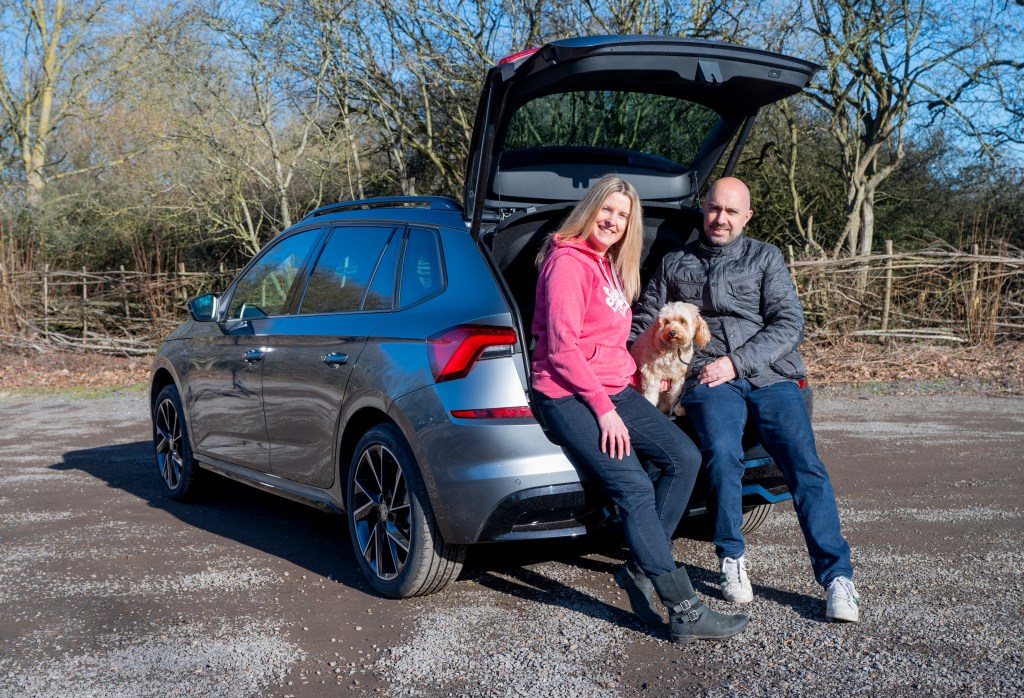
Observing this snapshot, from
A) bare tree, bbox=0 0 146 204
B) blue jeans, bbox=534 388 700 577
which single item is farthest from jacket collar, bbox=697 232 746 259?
bare tree, bbox=0 0 146 204

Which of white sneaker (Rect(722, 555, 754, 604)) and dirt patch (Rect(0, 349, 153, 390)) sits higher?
white sneaker (Rect(722, 555, 754, 604))

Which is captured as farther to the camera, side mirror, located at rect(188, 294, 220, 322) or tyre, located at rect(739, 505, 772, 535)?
side mirror, located at rect(188, 294, 220, 322)

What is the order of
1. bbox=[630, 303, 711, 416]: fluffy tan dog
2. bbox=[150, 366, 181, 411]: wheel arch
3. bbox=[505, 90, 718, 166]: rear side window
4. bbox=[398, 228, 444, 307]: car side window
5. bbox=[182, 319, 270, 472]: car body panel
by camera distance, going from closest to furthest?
1. bbox=[398, 228, 444, 307]: car side window
2. bbox=[630, 303, 711, 416]: fluffy tan dog
3. bbox=[505, 90, 718, 166]: rear side window
4. bbox=[182, 319, 270, 472]: car body panel
5. bbox=[150, 366, 181, 411]: wheel arch

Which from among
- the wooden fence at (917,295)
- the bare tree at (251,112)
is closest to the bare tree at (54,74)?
the bare tree at (251,112)

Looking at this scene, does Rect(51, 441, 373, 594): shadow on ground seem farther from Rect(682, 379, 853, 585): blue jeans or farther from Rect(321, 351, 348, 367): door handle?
Rect(682, 379, 853, 585): blue jeans

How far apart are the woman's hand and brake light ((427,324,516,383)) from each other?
484mm

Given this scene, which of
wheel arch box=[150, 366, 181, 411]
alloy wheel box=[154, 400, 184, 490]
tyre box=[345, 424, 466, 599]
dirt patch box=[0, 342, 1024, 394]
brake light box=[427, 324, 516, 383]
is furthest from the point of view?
dirt patch box=[0, 342, 1024, 394]

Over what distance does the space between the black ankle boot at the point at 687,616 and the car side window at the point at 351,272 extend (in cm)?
176

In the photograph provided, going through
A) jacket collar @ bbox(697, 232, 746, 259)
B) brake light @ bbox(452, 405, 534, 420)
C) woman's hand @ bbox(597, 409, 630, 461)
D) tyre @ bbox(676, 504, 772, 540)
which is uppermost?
jacket collar @ bbox(697, 232, 746, 259)

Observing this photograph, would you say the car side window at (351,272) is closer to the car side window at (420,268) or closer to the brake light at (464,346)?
the car side window at (420,268)

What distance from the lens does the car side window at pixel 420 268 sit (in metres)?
4.32

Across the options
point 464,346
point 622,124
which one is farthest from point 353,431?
point 622,124

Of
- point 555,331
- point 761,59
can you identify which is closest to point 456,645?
point 555,331

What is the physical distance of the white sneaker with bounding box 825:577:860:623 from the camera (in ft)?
12.8
